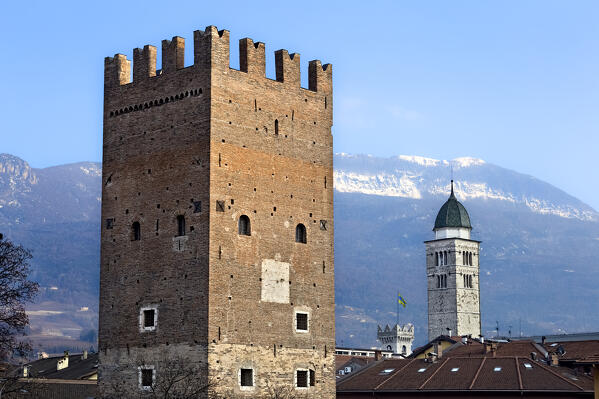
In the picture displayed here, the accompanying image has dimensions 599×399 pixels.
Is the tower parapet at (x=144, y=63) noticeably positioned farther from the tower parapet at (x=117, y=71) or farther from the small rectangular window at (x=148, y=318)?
the small rectangular window at (x=148, y=318)

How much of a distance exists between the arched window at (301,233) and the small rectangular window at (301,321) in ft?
9.67

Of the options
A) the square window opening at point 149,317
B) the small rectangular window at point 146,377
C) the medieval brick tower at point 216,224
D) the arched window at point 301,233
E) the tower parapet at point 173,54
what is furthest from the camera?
the arched window at point 301,233

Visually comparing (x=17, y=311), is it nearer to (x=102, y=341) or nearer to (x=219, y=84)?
(x=102, y=341)

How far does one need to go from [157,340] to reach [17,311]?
5860 millimetres

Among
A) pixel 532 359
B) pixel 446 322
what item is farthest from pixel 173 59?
pixel 446 322

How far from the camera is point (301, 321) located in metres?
44.8

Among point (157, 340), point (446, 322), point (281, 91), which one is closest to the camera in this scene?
point (157, 340)

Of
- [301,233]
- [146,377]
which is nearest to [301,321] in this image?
[301,233]

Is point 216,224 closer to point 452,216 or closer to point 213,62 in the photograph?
Result: point 213,62

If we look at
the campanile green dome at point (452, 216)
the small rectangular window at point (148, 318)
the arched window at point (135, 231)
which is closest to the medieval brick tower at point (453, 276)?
the campanile green dome at point (452, 216)

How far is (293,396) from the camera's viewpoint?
4359 centimetres

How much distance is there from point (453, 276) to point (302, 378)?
10671 centimetres

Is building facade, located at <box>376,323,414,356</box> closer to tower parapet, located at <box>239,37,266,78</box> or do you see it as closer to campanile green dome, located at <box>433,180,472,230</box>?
campanile green dome, located at <box>433,180,472,230</box>

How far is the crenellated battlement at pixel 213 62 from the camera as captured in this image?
4319cm
